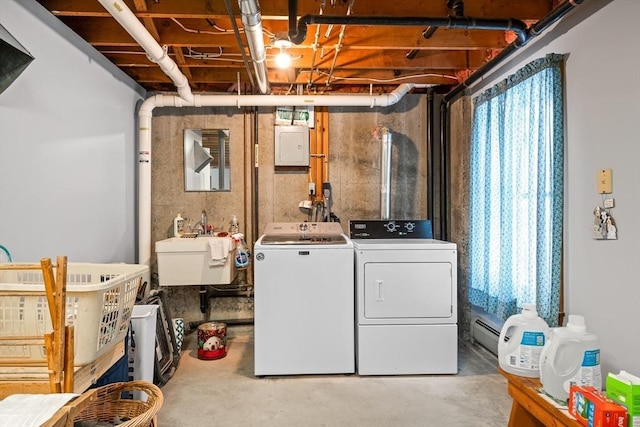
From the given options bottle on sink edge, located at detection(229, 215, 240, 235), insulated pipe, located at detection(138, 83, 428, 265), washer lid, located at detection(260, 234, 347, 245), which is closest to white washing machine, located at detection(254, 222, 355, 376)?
washer lid, located at detection(260, 234, 347, 245)

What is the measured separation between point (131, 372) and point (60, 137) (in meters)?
1.56

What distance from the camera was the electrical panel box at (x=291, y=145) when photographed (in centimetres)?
388

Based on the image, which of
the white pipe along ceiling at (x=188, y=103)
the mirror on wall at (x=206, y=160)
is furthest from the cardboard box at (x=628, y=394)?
the mirror on wall at (x=206, y=160)

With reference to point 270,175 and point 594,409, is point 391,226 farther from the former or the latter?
point 594,409

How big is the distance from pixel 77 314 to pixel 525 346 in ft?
6.64

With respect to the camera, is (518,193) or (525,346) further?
(518,193)

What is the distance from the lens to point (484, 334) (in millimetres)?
3283

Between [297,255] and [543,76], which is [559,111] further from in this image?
[297,255]

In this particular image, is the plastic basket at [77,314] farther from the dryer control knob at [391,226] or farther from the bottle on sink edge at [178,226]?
the dryer control knob at [391,226]

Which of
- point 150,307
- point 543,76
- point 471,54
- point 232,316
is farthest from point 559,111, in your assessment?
point 232,316

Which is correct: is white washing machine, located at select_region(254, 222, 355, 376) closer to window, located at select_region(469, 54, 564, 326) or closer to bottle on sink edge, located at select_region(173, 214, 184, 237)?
window, located at select_region(469, 54, 564, 326)

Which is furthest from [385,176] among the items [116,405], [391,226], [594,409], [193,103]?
[116,405]

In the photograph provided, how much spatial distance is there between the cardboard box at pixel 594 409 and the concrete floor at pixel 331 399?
2.70 feet

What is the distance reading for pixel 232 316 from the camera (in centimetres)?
396
